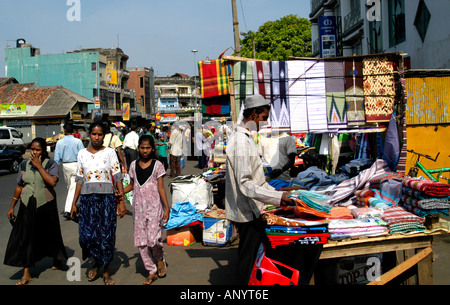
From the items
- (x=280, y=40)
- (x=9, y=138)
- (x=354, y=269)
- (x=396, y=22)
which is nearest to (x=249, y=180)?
(x=354, y=269)

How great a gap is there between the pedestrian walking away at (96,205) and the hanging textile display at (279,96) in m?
2.51

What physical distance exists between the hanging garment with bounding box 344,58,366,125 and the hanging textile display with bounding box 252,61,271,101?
115 cm

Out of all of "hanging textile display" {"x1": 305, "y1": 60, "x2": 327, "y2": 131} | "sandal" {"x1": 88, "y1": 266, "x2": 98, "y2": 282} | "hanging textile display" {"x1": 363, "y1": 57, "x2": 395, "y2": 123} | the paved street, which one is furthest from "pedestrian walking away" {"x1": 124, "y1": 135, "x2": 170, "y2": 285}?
"hanging textile display" {"x1": 363, "y1": 57, "x2": 395, "y2": 123}

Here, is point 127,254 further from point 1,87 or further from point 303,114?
point 1,87

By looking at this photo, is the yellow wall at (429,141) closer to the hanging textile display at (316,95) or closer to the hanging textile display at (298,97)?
the hanging textile display at (316,95)

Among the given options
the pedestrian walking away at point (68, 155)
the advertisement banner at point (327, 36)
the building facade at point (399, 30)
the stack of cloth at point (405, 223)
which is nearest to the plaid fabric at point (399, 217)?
the stack of cloth at point (405, 223)

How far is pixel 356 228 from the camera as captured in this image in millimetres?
3781

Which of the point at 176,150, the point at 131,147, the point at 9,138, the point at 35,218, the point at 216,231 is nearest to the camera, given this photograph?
the point at 35,218

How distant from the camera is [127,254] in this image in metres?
6.28

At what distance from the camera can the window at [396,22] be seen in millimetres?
15039

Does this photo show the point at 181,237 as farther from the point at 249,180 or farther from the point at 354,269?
the point at 249,180

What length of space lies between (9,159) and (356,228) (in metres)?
17.7
